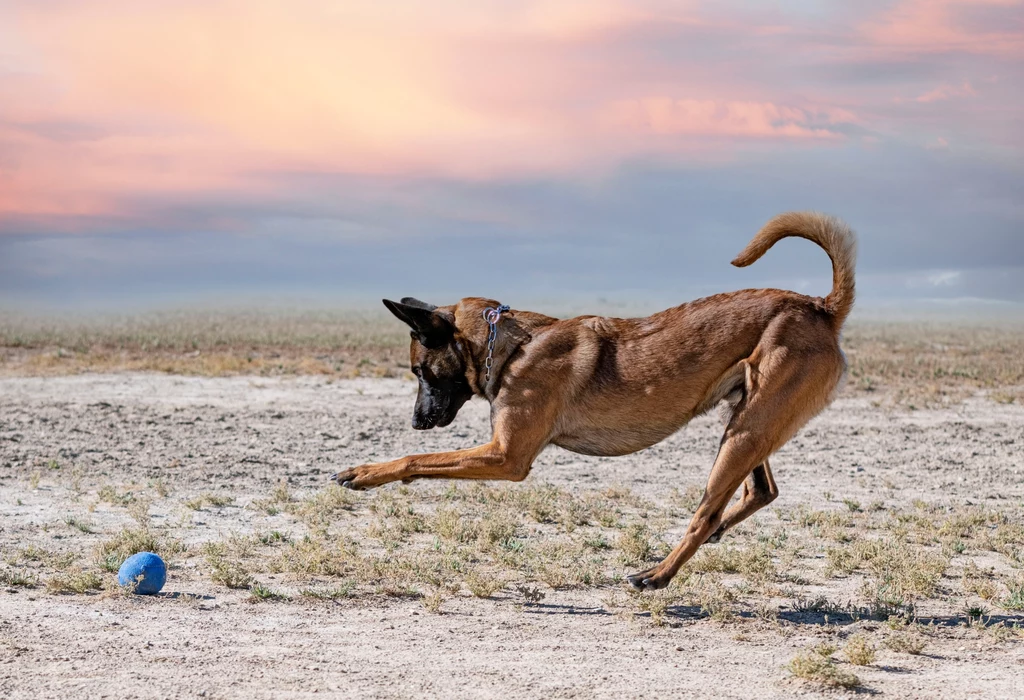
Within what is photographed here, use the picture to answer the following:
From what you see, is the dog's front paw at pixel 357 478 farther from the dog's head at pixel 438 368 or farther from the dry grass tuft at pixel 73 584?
the dry grass tuft at pixel 73 584

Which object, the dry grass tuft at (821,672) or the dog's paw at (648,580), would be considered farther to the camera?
the dog's paw at (648,580)

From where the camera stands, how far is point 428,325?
638 cm

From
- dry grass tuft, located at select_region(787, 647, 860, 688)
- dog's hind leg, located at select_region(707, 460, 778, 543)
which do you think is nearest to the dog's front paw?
dog's hind leg, located at select_region(707, 460, 778, 543)

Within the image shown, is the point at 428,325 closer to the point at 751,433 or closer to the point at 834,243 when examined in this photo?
the point at 751,433

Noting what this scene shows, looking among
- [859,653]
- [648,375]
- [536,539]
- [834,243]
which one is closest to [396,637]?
[648,375]

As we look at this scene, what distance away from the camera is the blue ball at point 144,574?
6586mm

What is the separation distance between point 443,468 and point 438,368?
2.64ft

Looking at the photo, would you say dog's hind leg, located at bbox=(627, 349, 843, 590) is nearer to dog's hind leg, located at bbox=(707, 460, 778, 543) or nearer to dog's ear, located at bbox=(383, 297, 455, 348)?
dog's hind leg, located at bbox=(707, 460, 778, 543)

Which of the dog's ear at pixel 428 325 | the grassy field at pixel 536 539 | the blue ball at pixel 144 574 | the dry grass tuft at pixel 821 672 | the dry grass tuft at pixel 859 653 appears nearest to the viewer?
the dry grass tuft at pixel 821 672

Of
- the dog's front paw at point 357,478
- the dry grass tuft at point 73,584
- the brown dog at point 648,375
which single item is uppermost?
the brown dog at point 648,375

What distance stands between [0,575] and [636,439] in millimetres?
4389

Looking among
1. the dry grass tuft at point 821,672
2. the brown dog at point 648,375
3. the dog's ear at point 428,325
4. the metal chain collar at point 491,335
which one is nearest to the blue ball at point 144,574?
the brown dog at point 648,375

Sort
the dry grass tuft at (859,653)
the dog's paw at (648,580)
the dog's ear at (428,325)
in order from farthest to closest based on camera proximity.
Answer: the dog's ear at (428,325), the dog's paw at (648,580), the dry grass tuft at (859,653)

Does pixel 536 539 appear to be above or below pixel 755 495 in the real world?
below
